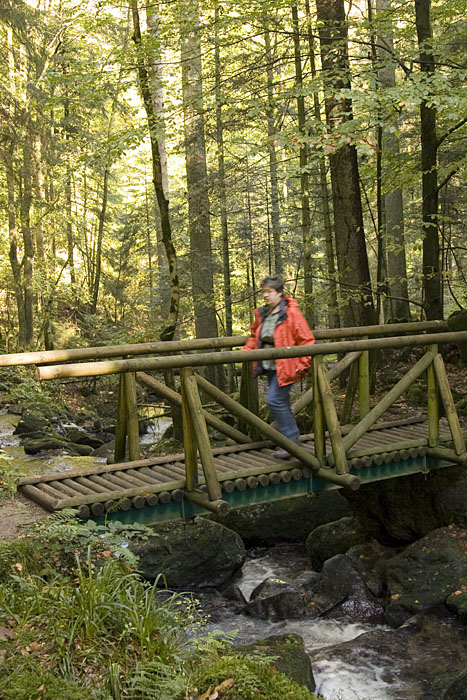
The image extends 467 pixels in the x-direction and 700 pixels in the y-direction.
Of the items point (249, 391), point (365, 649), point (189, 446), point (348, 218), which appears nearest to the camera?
point (189, 446)

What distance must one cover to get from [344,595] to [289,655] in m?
2.67

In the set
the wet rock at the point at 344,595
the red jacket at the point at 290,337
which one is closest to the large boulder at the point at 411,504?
the wet rock at the point at 344,595

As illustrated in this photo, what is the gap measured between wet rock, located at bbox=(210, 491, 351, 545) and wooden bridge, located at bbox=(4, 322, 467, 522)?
9.13ft

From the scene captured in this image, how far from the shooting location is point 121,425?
6207 mm

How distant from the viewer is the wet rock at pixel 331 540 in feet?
30.0

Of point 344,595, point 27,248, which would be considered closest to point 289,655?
point 344,595

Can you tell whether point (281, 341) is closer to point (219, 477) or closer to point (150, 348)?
point (150, 348)

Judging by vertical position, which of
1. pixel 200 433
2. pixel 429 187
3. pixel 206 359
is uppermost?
pixel 429 187

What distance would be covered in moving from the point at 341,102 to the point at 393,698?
8.09 m

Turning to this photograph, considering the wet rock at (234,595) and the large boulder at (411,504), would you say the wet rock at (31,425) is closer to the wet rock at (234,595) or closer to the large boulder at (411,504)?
the wet rock at (234,595)

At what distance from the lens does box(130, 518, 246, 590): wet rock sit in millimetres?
8742

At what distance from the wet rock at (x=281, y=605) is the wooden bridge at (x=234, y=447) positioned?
2.05 metres

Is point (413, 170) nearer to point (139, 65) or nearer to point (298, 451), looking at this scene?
point (139, 65)

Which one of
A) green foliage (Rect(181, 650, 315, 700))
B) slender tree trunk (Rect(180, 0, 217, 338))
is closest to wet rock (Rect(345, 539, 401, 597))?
green foliage (Rect(181, 650, 315, 700))
